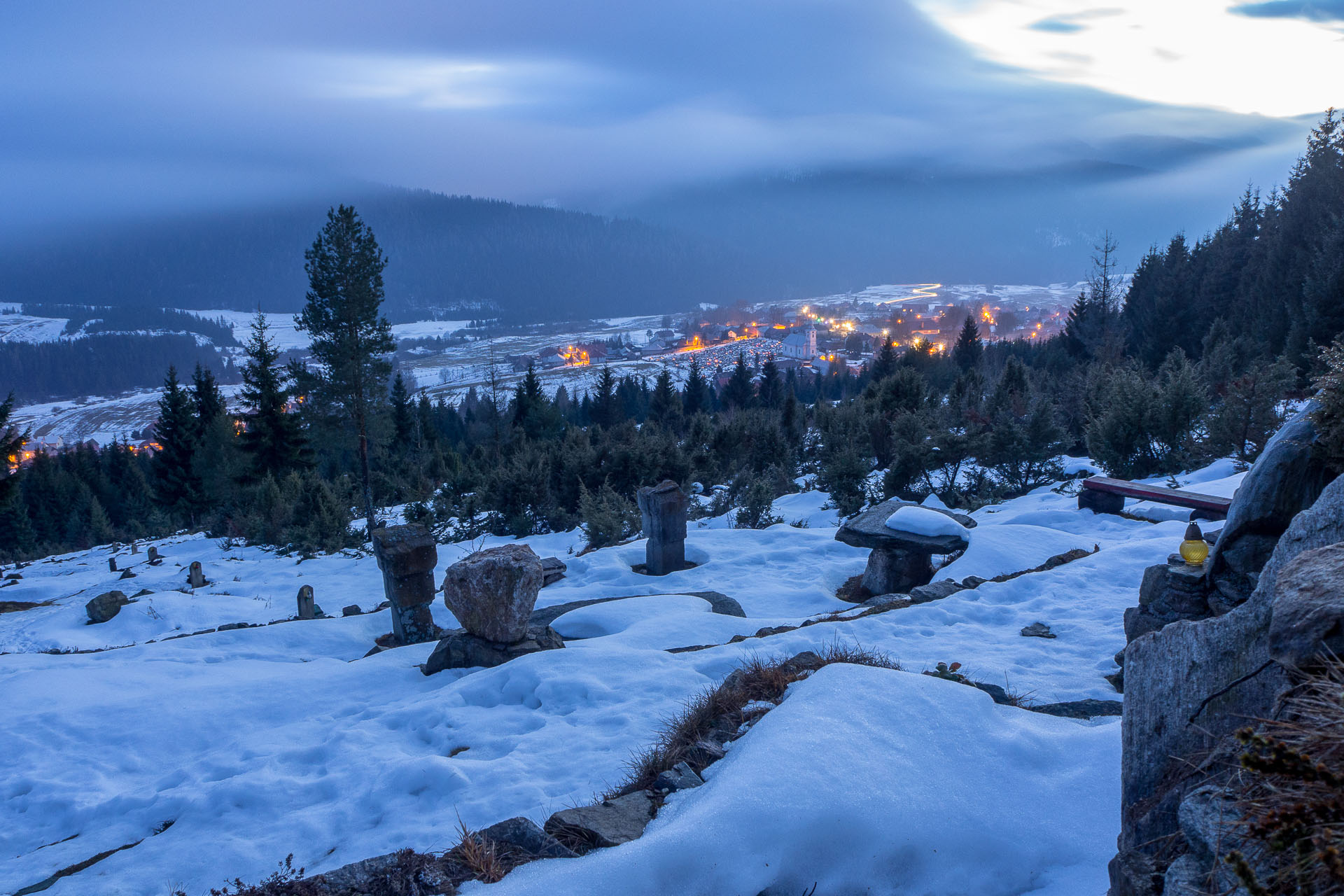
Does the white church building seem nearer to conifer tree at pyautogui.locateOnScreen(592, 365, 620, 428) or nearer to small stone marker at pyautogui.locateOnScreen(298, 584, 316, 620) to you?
conifer tree at pyautogui.locateOnScreen(592, 365, 620, 428)

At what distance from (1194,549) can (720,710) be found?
3.23m

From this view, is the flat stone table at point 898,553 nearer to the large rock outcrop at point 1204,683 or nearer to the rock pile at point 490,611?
the rock pile at point 490,611

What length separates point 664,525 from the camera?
9703 millimetres

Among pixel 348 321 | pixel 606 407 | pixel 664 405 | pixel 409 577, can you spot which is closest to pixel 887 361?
pixel 664 405

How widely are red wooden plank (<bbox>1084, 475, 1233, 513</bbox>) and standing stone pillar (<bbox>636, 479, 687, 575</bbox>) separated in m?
5.91

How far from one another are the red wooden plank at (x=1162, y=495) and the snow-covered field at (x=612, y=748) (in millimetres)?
360

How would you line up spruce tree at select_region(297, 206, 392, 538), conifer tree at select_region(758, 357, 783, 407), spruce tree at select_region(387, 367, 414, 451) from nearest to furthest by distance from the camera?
1. spruce tree at select_region(297, 206, 392, 538)
2. spruce tree at select_region(387, 367, 414, 451)
3. conifer tree at select_region(758, 357, 783, 407)

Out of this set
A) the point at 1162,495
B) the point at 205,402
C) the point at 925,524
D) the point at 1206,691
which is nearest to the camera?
the point at 1206,691

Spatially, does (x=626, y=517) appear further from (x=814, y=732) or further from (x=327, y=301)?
(x=327, y=301)

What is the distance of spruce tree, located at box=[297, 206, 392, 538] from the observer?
1995 cm

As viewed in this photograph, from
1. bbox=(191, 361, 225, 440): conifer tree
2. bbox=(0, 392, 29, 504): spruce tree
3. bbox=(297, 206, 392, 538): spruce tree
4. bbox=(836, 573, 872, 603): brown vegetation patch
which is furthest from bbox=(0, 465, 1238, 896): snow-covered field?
bbox=(191, 361, 225, 440): conifer tree

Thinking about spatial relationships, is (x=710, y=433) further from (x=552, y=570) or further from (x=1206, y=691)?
(x=1206, y=691)

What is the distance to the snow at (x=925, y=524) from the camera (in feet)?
26.9

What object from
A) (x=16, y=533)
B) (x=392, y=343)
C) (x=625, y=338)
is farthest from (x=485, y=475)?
(x=625, y=338)
